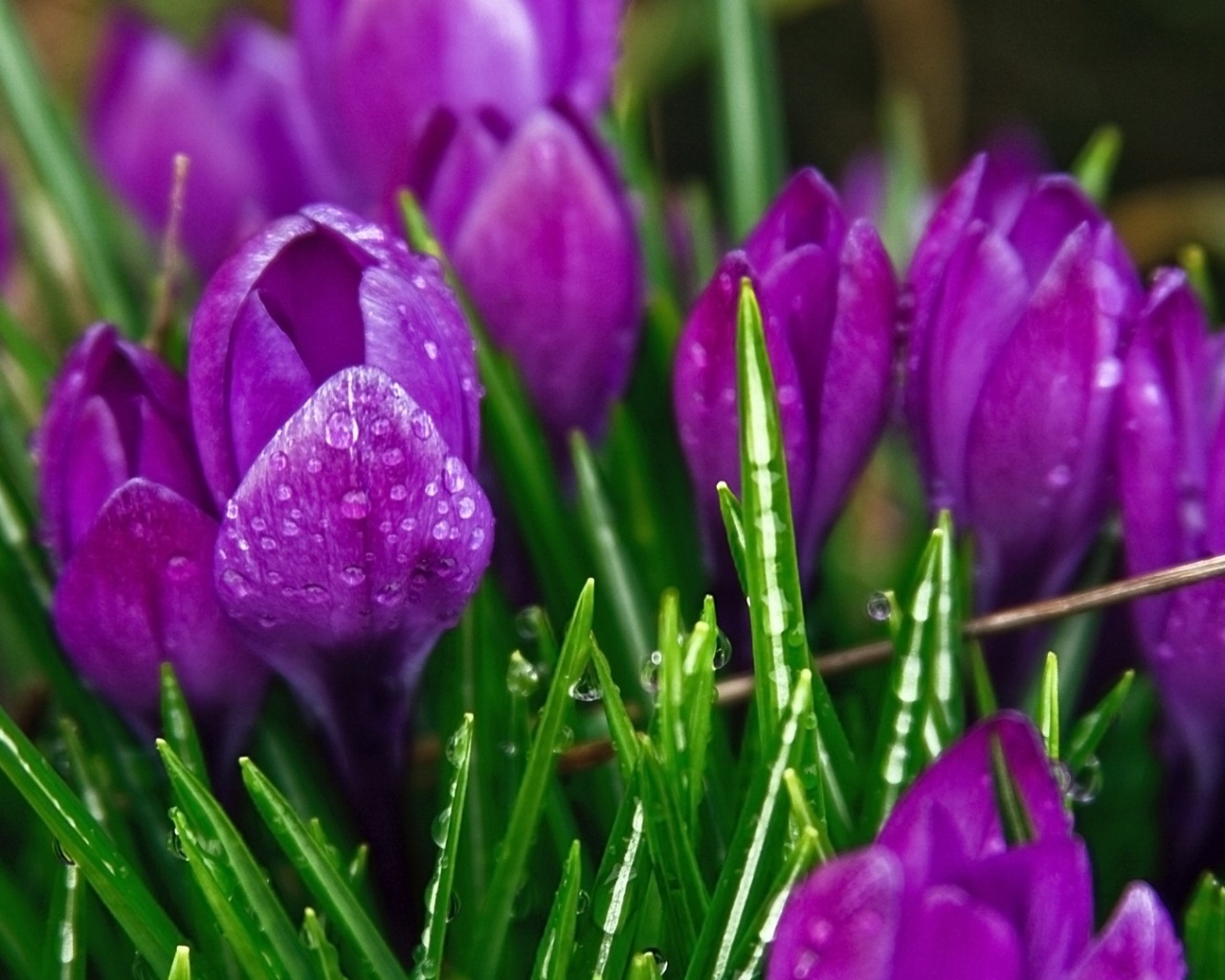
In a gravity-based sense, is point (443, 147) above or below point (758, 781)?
above

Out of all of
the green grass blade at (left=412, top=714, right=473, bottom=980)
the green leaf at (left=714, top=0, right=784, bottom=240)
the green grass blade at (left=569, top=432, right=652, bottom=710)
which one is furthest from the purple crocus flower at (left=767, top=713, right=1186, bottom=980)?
the green leaf at (left=714, top=0, right=784, bottom=240)

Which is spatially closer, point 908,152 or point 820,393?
point 820,393

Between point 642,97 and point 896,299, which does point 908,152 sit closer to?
point 642,97

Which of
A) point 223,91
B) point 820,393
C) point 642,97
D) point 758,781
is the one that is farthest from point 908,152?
point 758,781

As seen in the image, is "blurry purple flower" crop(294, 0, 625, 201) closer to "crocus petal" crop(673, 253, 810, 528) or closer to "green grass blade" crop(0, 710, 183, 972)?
"crocus petal" crop(673, 253, 810, 528)

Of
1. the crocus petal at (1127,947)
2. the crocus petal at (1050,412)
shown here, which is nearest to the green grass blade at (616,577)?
the crocus petal at (1050,412)

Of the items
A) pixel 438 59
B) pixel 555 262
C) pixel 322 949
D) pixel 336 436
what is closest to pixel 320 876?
pixel 322 949

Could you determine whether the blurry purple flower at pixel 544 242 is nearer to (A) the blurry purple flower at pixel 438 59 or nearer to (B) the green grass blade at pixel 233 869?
(A) the blurry purple flower at pixel 438 59
